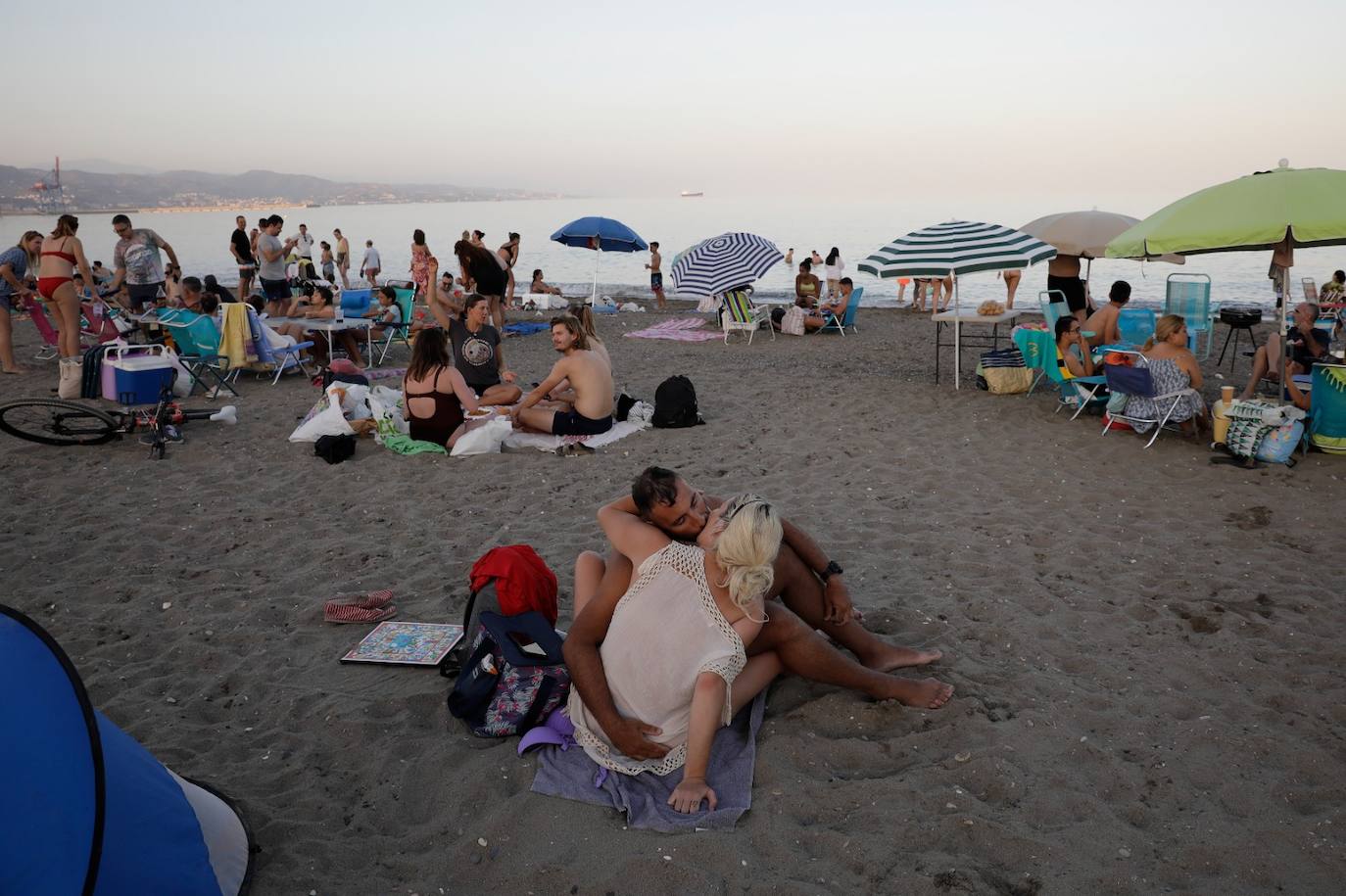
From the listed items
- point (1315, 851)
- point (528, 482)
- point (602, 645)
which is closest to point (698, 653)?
point (602, 645)

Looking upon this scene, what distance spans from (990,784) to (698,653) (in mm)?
999

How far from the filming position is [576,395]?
6.83 meters

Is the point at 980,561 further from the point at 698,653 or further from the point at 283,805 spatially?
the point at 283,805

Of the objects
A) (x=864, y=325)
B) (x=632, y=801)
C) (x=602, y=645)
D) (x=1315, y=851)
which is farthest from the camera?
(x=864, y=325)

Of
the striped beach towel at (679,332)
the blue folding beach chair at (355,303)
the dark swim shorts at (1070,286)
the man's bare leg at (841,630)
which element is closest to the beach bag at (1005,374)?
the dark swim shorts at (1070,286)

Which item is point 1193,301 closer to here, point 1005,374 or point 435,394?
point 1005,374

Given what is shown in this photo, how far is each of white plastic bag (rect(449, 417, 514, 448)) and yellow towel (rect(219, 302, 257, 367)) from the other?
3.82 m

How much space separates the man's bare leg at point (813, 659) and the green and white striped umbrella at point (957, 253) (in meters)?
5.40

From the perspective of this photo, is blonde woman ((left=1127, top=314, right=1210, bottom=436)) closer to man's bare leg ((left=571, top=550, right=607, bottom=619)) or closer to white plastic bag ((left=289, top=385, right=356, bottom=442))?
man's bare leg ((left=571, top=550, right=607, bottom=619))

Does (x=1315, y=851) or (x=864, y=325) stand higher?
(x=864, y=325)

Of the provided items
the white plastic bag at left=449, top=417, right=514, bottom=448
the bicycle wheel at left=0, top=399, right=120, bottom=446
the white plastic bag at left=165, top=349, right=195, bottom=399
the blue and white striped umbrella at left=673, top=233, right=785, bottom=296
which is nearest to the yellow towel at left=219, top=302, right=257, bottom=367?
the white plastic bag at left=165, top=349, right=195, bottom=399

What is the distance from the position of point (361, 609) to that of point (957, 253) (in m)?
6.13

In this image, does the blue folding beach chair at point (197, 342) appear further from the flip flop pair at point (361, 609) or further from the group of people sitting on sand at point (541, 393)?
→ the flip flop pair at point (361, 609)

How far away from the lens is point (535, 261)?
4050 cm
